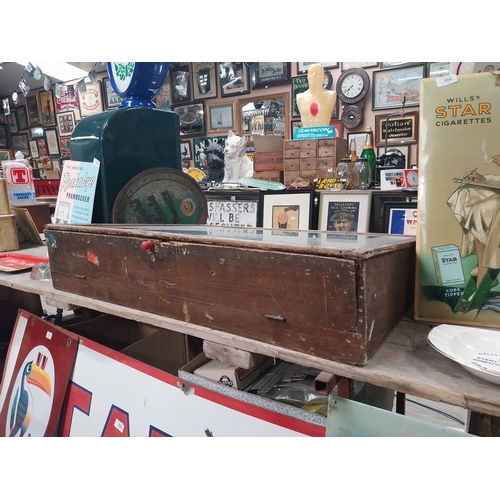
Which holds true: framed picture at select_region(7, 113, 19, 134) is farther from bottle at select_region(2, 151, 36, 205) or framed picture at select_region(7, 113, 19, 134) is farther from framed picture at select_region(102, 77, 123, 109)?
bottle at select_region(2, 151, 36, 205)

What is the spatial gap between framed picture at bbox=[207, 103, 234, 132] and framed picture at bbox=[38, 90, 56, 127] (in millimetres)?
2606

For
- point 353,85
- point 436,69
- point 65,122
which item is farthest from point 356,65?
point 65,122

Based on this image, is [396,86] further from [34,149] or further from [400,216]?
[34,149]

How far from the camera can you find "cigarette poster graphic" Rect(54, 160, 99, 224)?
1159 mm

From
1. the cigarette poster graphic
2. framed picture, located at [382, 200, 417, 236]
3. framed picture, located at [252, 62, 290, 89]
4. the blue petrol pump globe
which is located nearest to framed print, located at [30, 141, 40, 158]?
framed picture, located at [252, 62, 290, 89]

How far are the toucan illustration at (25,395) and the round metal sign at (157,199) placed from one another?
684 millimetres

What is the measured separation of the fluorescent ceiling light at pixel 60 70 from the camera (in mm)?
3755

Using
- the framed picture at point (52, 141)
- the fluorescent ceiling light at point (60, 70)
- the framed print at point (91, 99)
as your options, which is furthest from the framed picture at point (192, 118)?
the framed picture at point (52, 141)

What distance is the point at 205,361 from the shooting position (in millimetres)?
1075

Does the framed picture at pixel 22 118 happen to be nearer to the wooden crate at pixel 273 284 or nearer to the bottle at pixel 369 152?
the bottle at pixel 369 152

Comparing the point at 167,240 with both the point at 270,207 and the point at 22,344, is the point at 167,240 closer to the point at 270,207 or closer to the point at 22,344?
the point at 22,344

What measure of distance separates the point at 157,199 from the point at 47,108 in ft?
16.8

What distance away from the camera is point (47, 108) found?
527 centimetres

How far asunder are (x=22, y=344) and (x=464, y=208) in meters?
1.57
